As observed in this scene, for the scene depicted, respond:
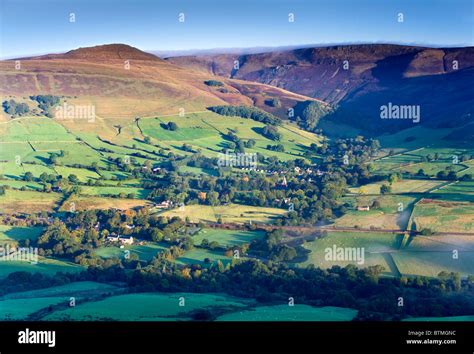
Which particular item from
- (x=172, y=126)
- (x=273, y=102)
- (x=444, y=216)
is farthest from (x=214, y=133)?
(x=444, y=216)

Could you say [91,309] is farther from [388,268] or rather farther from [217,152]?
[217,152]

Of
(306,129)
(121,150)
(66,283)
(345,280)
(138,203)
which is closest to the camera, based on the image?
(345,280)

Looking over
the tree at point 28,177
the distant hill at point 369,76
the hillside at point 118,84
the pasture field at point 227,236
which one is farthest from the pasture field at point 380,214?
the hillside at point 118,84

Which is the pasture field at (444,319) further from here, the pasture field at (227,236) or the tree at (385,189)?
the tree at (385,189)

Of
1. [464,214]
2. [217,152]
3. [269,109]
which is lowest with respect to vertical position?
[464,214]

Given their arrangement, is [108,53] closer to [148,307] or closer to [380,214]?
[380,214]
